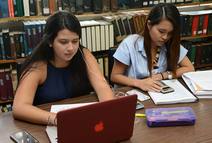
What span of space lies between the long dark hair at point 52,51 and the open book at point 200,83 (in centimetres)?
60

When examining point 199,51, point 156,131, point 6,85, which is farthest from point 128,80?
point 199,51

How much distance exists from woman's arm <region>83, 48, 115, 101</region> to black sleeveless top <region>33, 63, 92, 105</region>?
61 millimetres

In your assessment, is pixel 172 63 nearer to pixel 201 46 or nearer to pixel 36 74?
pixel 36 74

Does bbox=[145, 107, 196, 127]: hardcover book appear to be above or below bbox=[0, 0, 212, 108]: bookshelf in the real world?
below

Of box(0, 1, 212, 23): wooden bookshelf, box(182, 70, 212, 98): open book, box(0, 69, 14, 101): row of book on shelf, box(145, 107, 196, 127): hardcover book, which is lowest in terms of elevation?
box(0, 69, 14, 101): row of book on shelf

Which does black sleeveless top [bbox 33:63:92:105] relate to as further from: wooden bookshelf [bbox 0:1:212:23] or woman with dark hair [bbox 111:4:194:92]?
wooden bookshelf [bbox 0:1:212:23]

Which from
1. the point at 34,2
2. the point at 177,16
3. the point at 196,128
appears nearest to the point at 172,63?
the point at 177,16

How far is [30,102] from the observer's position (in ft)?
4.86

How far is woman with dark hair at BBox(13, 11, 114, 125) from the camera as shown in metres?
1.54

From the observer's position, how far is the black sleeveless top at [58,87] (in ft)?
5.49

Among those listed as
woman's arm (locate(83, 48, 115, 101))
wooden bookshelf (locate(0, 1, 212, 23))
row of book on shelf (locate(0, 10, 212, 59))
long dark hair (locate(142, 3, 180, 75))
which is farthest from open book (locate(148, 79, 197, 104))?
wooden bookshelf (locate(0, 1, 212, 23))

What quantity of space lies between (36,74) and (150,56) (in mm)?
804

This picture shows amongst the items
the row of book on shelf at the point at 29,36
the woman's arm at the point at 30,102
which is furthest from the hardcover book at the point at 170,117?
the row of book on shelf at the point at 29,36

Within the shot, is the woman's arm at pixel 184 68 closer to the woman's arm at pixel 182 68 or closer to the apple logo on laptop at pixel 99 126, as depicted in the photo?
the woman's arm at pixel 182 68
